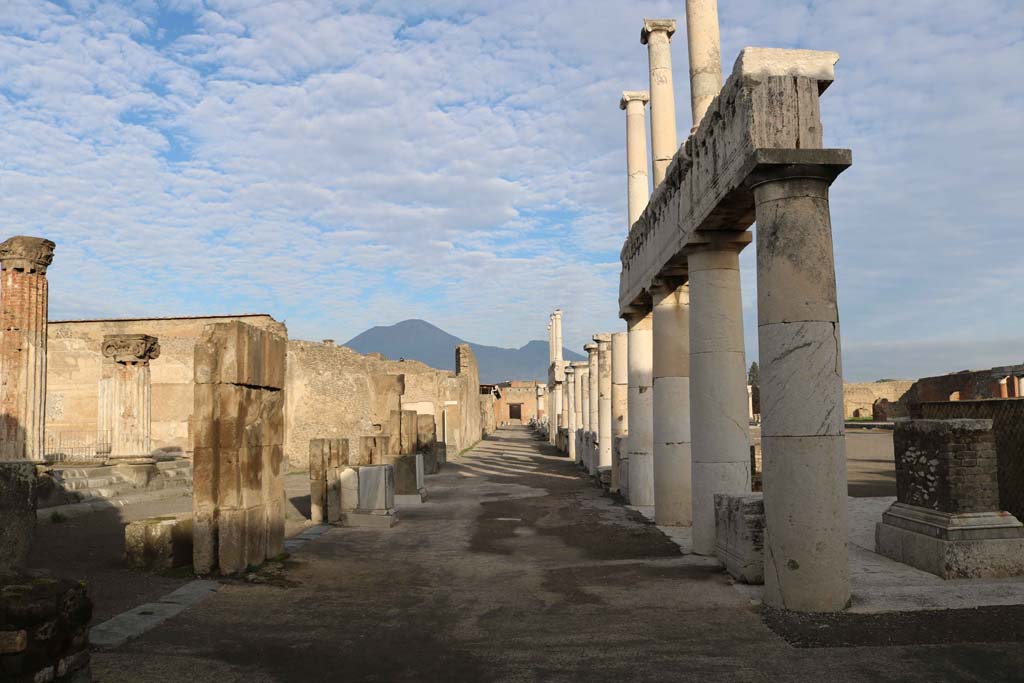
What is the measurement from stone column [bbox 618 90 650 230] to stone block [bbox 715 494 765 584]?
773 centimetres

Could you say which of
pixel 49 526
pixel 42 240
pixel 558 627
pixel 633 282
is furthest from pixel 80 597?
pixel 42 240

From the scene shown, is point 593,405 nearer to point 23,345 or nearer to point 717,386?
point 23,345

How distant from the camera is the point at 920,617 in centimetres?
567

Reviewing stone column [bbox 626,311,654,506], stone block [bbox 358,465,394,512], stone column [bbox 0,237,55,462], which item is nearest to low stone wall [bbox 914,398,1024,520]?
stone column [bbox 626,311,654,506]

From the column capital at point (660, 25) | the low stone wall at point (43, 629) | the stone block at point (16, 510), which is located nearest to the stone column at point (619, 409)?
the column capital at point (660, 25)

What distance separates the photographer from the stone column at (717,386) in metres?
8.66

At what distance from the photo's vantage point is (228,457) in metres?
8.16

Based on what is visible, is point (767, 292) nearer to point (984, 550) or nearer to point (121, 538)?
point (984, 550)

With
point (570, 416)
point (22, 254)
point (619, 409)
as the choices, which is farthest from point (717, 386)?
point (570, 416)

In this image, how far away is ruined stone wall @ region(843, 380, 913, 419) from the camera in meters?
49.9

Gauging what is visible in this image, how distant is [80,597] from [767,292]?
5.22m

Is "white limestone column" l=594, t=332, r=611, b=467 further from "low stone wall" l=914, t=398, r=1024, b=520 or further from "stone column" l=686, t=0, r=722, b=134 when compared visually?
"stone column" l=686, t=0, r=722, b=134

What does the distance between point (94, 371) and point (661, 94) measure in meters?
26.1

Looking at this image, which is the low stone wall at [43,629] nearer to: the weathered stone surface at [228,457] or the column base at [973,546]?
the weathered stone surface at [228,457]
